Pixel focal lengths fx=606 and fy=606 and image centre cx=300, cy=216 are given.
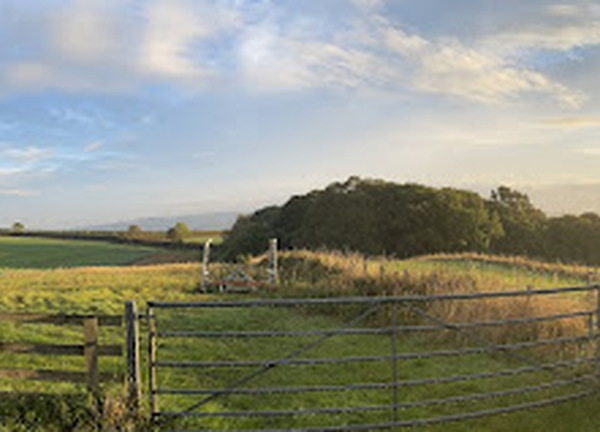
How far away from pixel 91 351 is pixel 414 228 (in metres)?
54.7

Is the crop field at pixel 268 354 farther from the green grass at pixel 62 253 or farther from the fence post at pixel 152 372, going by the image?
the green grass at pixel 62 253

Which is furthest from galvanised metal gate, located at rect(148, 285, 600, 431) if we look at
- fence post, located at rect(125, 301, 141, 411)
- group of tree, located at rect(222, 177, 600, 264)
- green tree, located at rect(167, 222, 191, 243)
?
green tree, located at rect(167, 222, 191, 243)

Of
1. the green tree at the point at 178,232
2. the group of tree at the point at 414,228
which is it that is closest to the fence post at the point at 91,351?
the group of tree at the point at 414,228

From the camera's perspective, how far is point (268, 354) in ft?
49.4

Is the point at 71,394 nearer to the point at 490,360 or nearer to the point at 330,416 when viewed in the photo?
the point at 330,416

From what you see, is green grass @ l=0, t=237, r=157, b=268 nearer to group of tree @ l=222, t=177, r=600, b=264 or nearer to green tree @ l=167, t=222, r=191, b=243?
green tree @ l=167, t=222, r=191, b=243

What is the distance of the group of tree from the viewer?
6038 cm

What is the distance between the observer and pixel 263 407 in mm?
10586

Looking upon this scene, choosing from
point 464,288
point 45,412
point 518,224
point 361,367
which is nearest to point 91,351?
point 45,412

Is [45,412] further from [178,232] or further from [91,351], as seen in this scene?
[178,232]

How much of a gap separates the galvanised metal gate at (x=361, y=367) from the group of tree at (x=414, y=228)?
134ft

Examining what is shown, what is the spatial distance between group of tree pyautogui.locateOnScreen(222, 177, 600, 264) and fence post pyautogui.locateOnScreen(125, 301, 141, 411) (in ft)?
164

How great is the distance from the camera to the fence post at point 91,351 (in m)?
8.48

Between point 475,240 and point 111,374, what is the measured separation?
2216 inches
